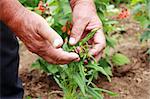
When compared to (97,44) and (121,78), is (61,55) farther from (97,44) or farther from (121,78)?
(121,78)

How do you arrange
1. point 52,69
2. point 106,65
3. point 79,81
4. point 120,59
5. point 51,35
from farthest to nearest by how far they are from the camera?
point 120,59
point 106,65
point 52,69
point 79,81
point 51,35

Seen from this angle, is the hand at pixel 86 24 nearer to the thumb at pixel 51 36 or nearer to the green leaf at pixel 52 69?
the thumb at pixel 51 36

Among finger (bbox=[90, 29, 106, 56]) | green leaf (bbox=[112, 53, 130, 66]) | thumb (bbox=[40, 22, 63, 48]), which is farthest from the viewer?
green leaf (bbox=[112, 53, 130, 66])

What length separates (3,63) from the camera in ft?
6.35

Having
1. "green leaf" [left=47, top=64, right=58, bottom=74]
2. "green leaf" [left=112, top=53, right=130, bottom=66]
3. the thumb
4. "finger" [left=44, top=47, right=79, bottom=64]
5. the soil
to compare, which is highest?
the thumb

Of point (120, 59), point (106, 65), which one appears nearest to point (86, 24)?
point (106, 65)

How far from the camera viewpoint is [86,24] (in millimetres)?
1927

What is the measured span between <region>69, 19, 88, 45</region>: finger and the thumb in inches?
7.0

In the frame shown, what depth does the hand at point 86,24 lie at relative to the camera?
1882 mm

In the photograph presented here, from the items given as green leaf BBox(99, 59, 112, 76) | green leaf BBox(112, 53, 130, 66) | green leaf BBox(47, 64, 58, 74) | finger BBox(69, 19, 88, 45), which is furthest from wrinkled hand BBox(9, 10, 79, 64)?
green leaf BBox(112, 53, 130, 66)

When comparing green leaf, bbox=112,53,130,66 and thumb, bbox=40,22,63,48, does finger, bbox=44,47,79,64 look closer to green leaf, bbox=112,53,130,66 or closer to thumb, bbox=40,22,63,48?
thumb, bbox=40,22,63,48

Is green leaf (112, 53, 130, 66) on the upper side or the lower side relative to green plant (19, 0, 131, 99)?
lower

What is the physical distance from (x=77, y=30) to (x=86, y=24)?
0.07 meters

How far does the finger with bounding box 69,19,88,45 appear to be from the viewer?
6.09 feet
